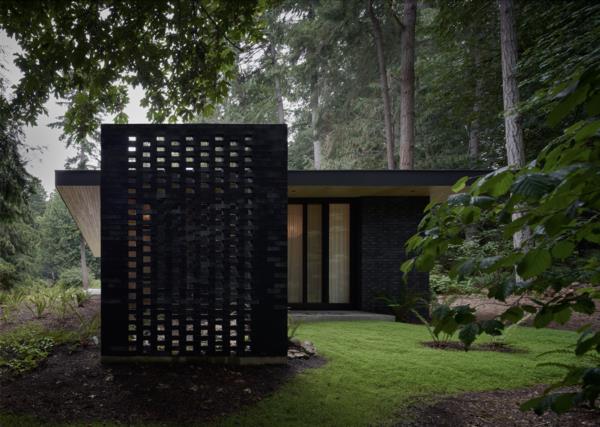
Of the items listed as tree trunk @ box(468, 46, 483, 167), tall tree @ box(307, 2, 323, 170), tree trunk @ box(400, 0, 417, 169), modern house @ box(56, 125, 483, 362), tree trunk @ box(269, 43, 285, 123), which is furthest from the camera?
tree trunk @ box(269, 43, 285, 123)

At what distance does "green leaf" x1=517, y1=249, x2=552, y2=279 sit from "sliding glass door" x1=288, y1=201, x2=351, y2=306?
7.91 metres

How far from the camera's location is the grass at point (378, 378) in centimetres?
329

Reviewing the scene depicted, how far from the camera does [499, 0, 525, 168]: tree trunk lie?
9.31 meters

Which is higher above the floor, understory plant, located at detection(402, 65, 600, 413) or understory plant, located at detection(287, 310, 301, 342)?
understory plant, located at detection(402, 65, 600, 413)

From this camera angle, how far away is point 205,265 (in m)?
4.50

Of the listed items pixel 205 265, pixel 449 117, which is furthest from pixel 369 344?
pixel 449 117

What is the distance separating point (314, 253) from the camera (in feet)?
29.9

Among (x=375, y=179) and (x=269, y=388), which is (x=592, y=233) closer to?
(x=269, y=388)

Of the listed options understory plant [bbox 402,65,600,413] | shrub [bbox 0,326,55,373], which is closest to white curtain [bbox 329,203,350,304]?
shrub [bbox 0,326,55,373]

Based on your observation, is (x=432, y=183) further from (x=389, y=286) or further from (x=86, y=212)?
(x=86, y=212)

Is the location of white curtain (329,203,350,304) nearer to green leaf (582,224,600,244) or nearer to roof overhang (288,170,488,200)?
roof overhang (288,170,488,200)

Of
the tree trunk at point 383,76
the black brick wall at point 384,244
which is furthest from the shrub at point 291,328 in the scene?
the tree trunk at point 383,76

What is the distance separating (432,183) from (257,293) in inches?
172

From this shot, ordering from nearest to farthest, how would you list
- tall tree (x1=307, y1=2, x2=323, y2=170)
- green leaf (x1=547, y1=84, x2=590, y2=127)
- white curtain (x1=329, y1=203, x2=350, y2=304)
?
green leaf (x1=547, y1=84, x2=590, y2=127) → white curtain (x1=329, y1=203, x2=350, y2=304) → tall tree (x1=307, y1=2, x2=323, y2=170)
